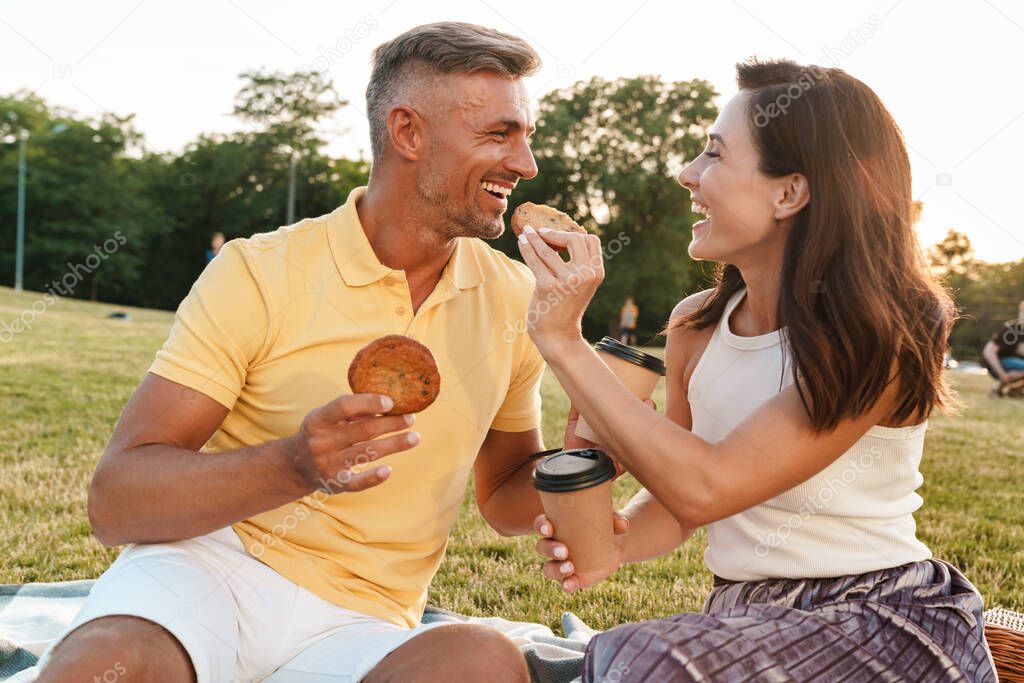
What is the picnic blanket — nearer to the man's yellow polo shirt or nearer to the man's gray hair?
the man's yellow polo shirt

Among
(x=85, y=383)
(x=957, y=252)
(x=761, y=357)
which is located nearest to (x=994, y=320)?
(x=957, y=252)

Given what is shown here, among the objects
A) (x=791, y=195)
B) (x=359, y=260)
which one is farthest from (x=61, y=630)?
(x=791, y=195)

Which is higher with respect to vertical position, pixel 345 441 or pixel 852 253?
pixel 852 253

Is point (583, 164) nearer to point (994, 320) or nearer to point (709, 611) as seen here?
point (994, 320)

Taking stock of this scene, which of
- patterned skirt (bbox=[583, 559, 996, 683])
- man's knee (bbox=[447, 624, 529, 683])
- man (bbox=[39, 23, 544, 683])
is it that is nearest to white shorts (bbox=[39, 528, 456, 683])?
man (bbox=[39, 23, 544, 683])

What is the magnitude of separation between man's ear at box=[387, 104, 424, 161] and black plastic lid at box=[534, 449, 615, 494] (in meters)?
1.11

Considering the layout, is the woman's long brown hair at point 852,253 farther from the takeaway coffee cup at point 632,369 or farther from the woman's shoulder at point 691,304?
the woman's shoulder at point 691,304

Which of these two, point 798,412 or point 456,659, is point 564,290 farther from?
point 456,659

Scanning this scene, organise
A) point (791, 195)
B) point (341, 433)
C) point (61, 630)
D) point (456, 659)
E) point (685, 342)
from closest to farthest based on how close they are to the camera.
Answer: point (341, 433)
point (456, 659)
point (791, 195)
point (685, 342)
point (61, 630)

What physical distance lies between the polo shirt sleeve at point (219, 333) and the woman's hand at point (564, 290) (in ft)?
2.67

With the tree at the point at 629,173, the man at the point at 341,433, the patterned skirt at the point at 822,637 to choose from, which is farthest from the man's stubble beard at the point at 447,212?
the tree at the point at 629,173

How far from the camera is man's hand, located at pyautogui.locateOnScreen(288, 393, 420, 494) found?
83.3 inches

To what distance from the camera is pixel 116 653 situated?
219 centimetres

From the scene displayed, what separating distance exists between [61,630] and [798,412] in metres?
3.11
